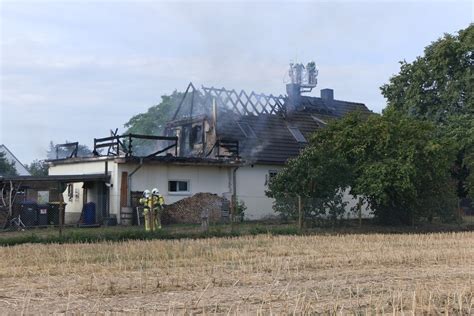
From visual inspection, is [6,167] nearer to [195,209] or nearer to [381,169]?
[195,209]

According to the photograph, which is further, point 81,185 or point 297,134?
point 297,134

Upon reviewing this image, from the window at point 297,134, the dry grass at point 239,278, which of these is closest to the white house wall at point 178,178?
the window at point 297,134

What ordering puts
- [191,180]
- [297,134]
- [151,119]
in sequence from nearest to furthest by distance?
[191,180], [297,134], [151,119]

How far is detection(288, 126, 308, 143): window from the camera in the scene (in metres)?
36.7

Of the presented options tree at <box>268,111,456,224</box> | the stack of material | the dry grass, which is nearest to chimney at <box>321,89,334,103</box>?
the stack of material

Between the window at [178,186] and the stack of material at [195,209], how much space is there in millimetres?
788

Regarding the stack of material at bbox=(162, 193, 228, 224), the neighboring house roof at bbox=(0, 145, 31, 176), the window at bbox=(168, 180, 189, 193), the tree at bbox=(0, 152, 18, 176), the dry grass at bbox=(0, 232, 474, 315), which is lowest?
the dry grass at bbox=(0, 232, 474, 315)

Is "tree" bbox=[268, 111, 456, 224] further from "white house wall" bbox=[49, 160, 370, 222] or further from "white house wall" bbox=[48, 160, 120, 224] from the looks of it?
"white house wall" bbox=[48, 160, 120, 224]

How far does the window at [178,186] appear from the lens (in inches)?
1198

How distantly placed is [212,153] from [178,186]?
422cm

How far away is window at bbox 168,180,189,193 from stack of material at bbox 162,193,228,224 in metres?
0.79

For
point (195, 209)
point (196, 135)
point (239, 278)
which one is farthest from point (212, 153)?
point (239, 278)

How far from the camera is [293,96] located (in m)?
41.7

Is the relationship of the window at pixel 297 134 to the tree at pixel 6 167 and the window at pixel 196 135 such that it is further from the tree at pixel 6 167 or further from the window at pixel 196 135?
the tree at pixel 6 167
